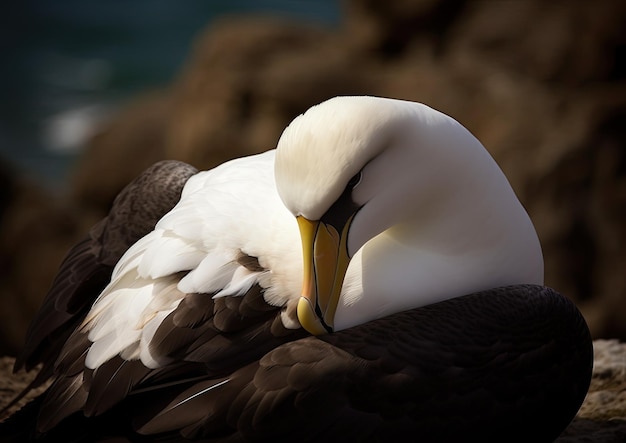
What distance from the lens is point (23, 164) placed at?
19.2 metres

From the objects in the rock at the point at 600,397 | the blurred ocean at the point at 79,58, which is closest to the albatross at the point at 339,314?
the rock at the point at 600,397

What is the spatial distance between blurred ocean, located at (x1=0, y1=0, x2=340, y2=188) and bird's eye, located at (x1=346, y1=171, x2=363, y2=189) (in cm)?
1582

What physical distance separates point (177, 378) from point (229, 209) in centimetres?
66

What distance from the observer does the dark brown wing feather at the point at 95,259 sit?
3969 millimetres

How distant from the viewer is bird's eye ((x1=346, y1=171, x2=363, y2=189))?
3059 mm

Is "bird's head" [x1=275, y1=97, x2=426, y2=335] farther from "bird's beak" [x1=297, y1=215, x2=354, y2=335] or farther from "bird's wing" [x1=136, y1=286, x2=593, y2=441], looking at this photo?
"bird's wing" [x1=136, y1=286, x2=593, y2=441]

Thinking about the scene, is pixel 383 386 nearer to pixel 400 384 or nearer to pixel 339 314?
pixel 400 384

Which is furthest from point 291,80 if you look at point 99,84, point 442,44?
point 99,84

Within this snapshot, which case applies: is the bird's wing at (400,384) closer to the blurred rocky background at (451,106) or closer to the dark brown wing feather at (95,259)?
the dark brown wing feather at (95,259)

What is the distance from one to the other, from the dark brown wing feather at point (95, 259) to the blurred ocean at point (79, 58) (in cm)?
1438

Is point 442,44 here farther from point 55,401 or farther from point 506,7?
point 55,401

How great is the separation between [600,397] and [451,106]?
15.2 feet

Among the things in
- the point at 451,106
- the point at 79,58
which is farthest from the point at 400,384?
the point at 79,58

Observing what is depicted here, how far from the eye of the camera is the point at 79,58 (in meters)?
23.6
